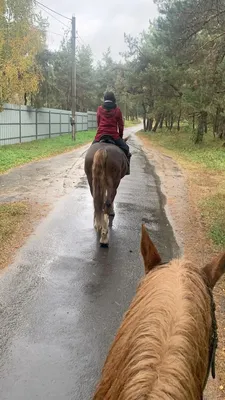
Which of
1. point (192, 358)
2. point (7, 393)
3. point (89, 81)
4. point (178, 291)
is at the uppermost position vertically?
point (89, 81)

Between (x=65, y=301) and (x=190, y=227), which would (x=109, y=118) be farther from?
(x=65, y=301)

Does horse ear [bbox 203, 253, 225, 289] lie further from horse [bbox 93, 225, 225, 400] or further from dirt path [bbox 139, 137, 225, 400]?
dirt path [bbox 139, 137, 225, 400]

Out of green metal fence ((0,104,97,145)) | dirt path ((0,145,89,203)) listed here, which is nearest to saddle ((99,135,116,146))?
dirt path ((0,145,89,203))

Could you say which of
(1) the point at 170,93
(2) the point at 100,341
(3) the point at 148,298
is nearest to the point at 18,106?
(1) the point at 170,93

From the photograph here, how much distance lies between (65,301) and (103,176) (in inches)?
90.1

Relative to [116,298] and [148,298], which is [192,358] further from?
[116,298]

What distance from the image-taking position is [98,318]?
3.92m

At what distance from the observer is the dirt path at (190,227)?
320 cm

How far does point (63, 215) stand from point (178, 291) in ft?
20.9

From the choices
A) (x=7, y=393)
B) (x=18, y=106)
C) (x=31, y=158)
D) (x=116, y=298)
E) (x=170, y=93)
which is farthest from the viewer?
(x=170, y=93)

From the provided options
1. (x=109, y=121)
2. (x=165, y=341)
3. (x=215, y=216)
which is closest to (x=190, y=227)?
(x=215, y=216)

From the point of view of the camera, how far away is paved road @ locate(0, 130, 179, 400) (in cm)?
304

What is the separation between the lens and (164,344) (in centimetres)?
116

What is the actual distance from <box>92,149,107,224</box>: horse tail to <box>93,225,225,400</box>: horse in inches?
166
